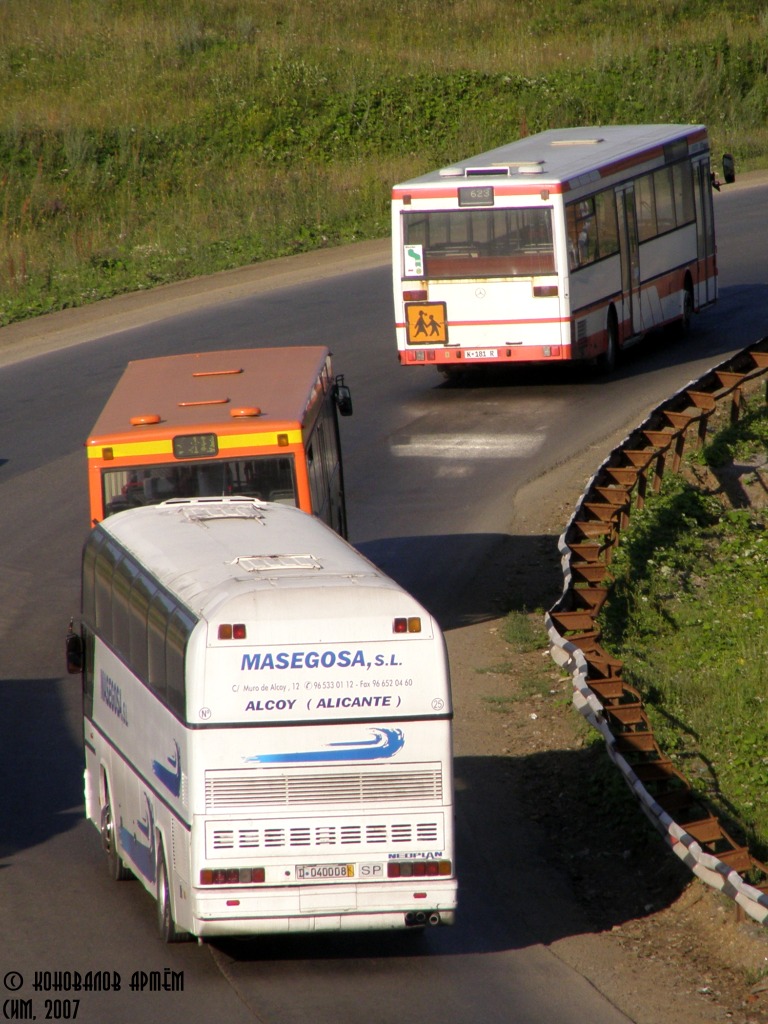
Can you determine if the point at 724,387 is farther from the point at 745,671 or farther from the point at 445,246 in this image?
the point at 745,671

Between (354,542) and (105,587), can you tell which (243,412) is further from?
(354,542)

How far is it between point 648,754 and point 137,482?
5135 millimetres

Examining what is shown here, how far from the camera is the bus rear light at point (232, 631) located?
32.0 ft

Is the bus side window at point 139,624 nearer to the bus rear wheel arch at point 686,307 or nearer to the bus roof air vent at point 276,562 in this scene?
the bus roof air vent at point 276,562

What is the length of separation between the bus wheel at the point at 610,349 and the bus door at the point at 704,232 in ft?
10.6

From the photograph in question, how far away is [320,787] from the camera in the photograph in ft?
32.3

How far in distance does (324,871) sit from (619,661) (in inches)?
224

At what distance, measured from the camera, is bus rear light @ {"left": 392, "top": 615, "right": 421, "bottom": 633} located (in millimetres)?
9883

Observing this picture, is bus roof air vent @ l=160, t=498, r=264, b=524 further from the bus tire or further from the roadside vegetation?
the roadside vegetation

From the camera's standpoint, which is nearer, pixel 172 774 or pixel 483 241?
pixel 172 774

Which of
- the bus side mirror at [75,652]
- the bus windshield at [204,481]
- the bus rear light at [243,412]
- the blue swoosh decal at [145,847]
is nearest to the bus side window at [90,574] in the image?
the bus side mirror at [75,652]

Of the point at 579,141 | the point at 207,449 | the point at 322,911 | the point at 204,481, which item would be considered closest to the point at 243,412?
the point at 207,449

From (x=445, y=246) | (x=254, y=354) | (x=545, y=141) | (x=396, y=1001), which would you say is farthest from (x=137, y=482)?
(x=545, y=141)

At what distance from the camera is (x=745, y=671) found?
15.8m
